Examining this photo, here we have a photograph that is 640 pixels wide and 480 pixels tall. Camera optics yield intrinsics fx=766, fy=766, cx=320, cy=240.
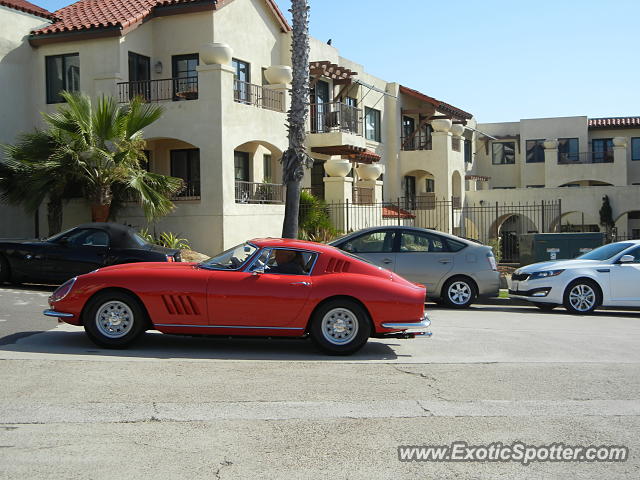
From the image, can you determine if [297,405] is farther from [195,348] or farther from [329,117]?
[329,117]

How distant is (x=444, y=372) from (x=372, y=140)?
27.4 meters

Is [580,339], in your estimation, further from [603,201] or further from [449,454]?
[603,201]

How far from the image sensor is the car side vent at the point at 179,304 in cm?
905

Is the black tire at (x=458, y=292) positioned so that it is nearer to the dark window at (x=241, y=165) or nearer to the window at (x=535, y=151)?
the dark window at (x=241, y=165)

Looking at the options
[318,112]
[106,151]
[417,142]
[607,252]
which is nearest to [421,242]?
[607,252]

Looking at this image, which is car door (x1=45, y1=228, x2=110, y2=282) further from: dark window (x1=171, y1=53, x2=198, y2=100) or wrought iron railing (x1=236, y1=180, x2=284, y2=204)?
dark window (x1=171, y1=53, x2=198, y2=100)

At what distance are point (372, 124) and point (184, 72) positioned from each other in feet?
41.1

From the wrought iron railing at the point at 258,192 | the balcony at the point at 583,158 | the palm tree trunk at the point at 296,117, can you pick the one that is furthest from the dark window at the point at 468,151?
the palm tree trunk at the point at 296,117

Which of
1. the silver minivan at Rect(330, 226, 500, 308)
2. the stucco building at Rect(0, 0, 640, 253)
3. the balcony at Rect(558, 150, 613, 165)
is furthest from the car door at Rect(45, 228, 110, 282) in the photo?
the balcony at Rect(558, 150, 613, 165)

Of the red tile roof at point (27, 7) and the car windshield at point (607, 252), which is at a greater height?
the red tile roof at point (27, 7)

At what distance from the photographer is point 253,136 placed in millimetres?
23453

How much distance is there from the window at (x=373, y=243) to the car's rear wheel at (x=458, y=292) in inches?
53.6

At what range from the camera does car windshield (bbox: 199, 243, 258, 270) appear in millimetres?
9391

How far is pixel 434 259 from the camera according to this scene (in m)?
14.9
